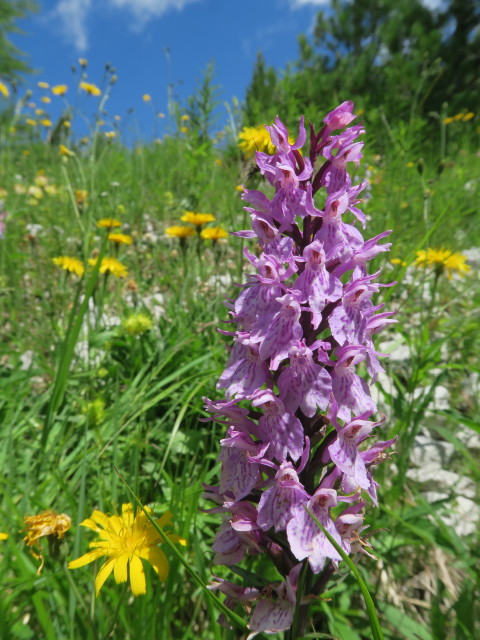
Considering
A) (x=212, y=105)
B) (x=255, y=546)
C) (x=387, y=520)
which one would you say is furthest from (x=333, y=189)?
(x=212, y=105)

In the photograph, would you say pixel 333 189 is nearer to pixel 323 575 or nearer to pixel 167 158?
pixel 323 575

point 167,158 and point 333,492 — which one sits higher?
point 167,158

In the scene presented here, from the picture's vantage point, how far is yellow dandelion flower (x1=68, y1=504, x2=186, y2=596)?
966 millimetres

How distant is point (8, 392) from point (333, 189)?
1.80 meters

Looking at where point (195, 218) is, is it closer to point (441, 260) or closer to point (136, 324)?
point (136, 324)

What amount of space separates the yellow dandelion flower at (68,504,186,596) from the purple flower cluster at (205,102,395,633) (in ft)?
0.45

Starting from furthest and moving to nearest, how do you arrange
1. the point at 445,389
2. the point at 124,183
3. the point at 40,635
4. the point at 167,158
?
the point at 167,158 < the point at 124,183 < the point at 445,389 < the point at 40,635

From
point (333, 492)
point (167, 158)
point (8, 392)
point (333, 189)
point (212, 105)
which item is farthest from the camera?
point (167, 158)

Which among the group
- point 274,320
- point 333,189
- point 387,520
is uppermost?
point 333,189

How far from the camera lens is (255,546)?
3.30 feet

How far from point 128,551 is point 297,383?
51 cm

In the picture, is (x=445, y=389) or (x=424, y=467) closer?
(x=424, y=467)

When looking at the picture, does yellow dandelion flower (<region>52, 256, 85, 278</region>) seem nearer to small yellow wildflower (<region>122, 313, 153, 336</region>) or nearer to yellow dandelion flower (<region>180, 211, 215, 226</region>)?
small yellow wildflower (<region>122, 313, 153, 336</region>)

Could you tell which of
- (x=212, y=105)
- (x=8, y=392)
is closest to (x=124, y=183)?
(x=212, y=105)
